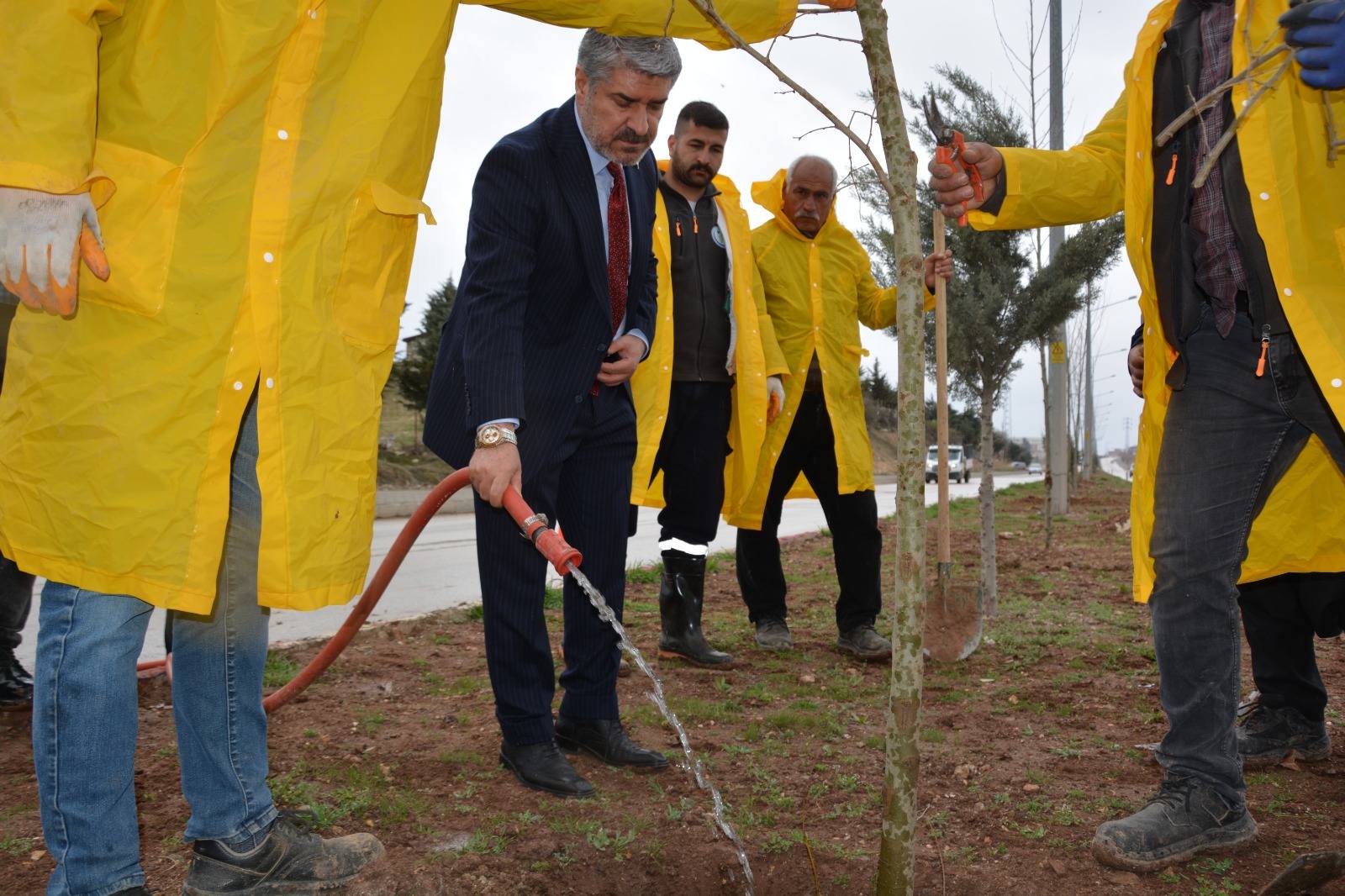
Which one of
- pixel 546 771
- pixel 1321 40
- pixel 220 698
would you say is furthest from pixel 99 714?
pixel 1321 40

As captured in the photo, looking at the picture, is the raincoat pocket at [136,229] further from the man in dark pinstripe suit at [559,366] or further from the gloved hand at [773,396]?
the gloved hand at [773,396]

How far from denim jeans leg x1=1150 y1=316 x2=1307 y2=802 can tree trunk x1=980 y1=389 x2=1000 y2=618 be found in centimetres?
279

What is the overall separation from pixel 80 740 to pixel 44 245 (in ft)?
2.92

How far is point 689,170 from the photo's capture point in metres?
4.71

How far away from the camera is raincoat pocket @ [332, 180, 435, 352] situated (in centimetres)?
212

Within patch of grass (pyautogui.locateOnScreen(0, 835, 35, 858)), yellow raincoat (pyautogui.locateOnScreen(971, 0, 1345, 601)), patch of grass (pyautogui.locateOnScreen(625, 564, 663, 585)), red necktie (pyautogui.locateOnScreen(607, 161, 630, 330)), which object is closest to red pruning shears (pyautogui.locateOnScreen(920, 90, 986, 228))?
yellow raincoat (pyautogui.locateOnScreen(971, 0, 1345, 601))

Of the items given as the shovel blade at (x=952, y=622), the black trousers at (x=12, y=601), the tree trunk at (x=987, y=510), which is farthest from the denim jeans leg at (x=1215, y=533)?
the black trousers at (x=12, y=601)

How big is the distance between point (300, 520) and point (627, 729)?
73.9 inches

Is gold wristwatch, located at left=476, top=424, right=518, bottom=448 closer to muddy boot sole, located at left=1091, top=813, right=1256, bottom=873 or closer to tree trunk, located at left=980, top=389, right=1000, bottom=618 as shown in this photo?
muddy boot sole, located at left=1091, top=813, right=1256, bottom=873

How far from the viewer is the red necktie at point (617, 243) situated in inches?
126

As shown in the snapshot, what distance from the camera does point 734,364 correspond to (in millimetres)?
4750

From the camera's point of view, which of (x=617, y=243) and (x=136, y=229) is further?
(x=617, y=243)

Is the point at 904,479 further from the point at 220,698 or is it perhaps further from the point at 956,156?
the point at 220,698

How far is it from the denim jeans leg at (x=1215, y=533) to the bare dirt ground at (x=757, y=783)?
0.97 feet
